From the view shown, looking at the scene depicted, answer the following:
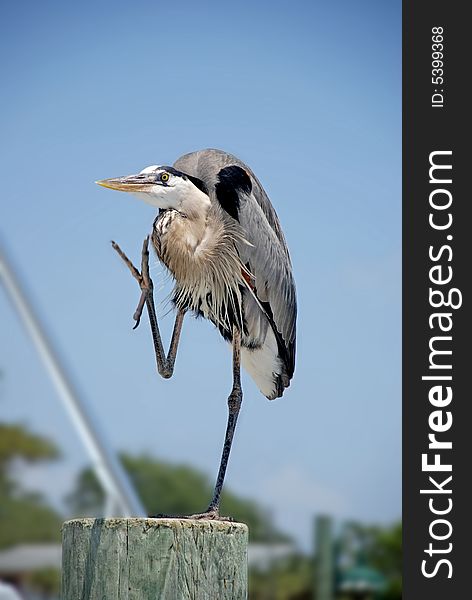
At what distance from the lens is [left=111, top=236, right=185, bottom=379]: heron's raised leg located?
3.47m

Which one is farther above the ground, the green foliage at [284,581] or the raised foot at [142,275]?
the green foliage at [284,581]

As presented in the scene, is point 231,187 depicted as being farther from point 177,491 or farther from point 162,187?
point 177,491

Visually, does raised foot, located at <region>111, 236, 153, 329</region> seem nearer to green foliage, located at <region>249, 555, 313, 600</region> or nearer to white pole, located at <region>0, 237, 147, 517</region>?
white pole, located at <region>0, 237, 147, 517</region>

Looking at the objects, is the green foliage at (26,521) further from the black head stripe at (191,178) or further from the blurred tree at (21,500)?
the black head stripe at (191,178)

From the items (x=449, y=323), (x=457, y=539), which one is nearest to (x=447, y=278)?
(x=449, y=323)

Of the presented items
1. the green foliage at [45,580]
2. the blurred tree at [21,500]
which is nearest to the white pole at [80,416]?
the green foliage at [45,580]

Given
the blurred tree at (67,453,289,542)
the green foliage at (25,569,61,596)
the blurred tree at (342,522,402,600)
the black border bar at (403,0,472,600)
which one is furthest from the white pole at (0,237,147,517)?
the blurred tree at (67,453,289,542)

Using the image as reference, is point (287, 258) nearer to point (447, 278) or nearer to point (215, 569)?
point (447, 278)

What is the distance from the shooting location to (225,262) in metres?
3.90

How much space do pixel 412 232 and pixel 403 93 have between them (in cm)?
81

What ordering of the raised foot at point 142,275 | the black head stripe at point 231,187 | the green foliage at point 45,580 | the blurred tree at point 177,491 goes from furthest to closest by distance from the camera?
the blurred tree at point 177,491 → the green foliage at point 45,580 → the black head stripe at point 231,187 → the raised foot at point 142,275

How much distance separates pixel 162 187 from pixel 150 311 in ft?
1.49

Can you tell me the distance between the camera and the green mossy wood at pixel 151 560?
2605 mm

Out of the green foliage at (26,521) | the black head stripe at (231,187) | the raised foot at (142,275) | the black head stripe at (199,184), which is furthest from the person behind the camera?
the green foliage at (26,521)
